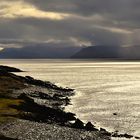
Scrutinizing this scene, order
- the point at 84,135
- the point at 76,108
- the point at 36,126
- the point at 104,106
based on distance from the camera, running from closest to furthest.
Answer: the point at 84,135, the point at 36,126, the point at 76,108, the point at 104,106

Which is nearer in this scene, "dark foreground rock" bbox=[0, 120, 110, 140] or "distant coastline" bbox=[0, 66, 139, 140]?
"dark foreground rock" bbox=[0, 120, 110, 140]

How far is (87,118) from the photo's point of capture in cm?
8831

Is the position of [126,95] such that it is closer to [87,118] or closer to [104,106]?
[104,106]

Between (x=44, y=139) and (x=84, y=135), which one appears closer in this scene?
(x=44, y=139)

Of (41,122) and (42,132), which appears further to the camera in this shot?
(41,122)

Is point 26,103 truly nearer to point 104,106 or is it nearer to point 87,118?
point 87,118

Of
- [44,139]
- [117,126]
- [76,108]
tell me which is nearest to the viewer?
[44,139]

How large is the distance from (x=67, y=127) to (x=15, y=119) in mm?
10156

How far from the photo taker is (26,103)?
9225 centimetres

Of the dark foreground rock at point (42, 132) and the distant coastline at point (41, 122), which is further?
the distant coastline at point (41, 122)

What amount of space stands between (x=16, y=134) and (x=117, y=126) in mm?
25961

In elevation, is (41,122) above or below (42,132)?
below

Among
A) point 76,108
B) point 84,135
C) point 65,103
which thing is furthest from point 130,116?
point 84,135

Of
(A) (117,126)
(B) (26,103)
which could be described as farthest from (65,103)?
(A) (117,126)
